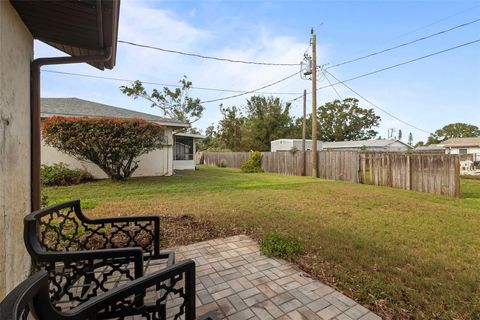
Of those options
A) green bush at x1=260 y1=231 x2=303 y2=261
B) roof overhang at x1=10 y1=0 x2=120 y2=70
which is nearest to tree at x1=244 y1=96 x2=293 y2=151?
green bush at x1=260 y1=231 x2=303 y2=261

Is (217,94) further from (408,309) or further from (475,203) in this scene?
(408,309)

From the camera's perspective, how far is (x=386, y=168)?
383 inches

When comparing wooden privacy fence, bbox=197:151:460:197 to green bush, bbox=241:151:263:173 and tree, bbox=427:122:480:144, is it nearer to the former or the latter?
green bush, bbox=241:151:263:173

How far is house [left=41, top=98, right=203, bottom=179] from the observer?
975cm

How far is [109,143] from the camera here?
8664 millimetres

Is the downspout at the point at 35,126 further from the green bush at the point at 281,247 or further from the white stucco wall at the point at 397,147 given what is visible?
the white stucco wall at the point at 397,147

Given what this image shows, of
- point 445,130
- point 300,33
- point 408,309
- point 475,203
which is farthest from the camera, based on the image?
point 445,130

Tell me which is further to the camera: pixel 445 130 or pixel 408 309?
pixel 445 130

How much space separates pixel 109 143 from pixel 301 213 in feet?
23.8

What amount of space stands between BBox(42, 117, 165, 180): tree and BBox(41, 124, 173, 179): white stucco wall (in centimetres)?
107

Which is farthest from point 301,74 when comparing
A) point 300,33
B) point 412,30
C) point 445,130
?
point 445,130

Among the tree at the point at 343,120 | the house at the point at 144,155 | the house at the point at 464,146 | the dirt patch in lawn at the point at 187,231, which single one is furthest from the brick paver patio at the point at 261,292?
the tree at the point at 343,120

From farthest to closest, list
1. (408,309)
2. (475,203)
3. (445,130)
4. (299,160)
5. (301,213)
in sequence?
(445,130)
(299,160)
(475,203)
(301,213)
(408,309)

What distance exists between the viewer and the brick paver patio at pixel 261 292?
2040mm
